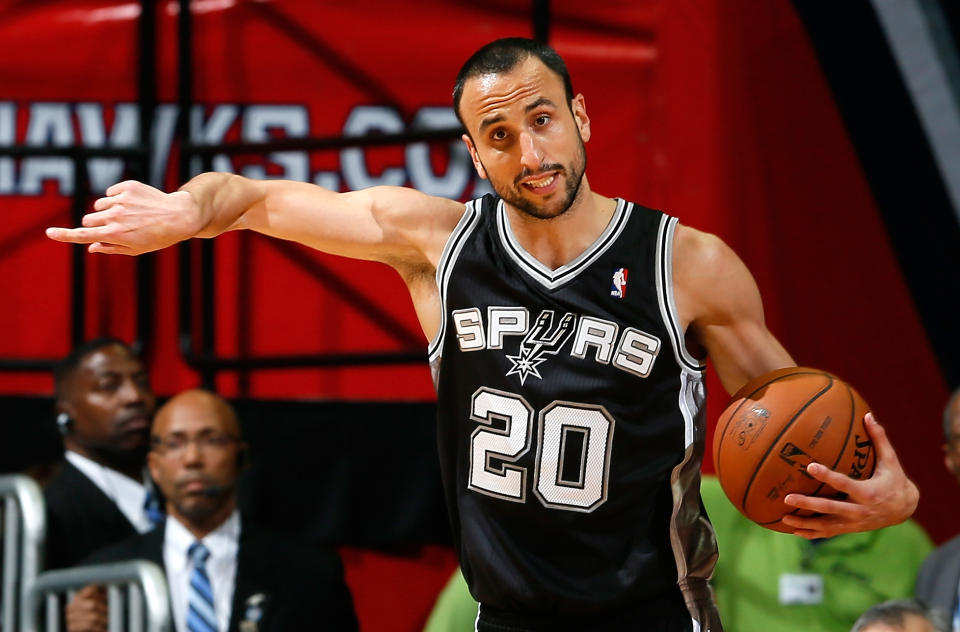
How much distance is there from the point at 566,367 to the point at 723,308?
1.26ft

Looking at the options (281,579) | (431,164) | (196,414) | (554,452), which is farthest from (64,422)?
(554,452)

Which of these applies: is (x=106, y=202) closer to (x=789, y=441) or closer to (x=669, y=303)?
(x=669, y=303)

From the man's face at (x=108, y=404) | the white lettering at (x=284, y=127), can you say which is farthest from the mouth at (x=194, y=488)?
the white lettering at (x=284, y=127)

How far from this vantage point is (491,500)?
122 inches

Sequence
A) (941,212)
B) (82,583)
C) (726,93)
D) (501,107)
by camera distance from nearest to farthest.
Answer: (501,107), (82,583), (726,93), (941,212)

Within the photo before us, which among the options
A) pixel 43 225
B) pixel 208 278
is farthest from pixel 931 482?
pixel 43 225

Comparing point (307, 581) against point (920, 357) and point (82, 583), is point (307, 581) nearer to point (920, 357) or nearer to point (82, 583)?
point (82, 583)

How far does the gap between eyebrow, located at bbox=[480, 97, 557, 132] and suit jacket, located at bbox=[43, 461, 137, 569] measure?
2995 millimetres

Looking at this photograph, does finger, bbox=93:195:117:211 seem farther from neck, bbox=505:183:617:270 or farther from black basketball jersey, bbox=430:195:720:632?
neck, bbox=505:183:617:270

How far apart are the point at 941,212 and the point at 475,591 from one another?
12.1ft

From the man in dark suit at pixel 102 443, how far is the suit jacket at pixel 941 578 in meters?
3.03

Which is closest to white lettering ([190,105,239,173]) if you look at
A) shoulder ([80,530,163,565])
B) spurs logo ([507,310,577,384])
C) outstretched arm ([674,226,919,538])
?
shoulder ([80,530,163,565])

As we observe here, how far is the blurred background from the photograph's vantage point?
5.63 m

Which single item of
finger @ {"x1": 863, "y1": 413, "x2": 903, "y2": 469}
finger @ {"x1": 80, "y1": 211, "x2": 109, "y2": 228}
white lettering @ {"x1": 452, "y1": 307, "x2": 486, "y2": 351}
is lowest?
finger @ {"x1": 863, "y1": 413, "x2": 903, "y2": 469}
